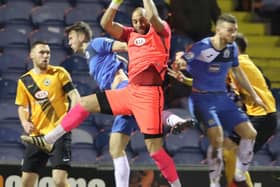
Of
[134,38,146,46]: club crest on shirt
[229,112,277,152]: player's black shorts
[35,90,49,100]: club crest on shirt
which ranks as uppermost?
[134,38,146,46]: club crest on shirt

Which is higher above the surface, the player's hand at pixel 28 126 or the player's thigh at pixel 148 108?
the player's thigh at pixel 148 108

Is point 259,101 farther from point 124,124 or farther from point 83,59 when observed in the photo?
point 83,59

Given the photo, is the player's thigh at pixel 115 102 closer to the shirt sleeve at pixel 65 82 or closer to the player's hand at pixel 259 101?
the shirt sleeve at pixel 65 82

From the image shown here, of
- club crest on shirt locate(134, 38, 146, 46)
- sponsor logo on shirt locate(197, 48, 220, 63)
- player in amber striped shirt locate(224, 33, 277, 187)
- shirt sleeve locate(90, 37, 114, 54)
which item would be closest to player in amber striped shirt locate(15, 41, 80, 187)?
shirt sleeve locate(90, 37, 114, 54)

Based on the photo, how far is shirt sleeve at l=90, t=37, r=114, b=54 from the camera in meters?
9.53

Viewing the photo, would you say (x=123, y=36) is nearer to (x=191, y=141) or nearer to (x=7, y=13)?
(x=191, y=141)

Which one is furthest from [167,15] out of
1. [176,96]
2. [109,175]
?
[109,175]

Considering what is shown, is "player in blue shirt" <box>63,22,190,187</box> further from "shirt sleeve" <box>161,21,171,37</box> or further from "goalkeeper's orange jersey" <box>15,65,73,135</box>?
"shirt sleeve" <box>161,21,171,37</box>

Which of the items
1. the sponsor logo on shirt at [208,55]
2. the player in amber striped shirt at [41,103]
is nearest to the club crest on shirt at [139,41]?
the sponsor logo on shirt at [208,55]

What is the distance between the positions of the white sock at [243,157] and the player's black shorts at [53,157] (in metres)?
1.50

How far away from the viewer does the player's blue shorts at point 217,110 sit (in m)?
9.35

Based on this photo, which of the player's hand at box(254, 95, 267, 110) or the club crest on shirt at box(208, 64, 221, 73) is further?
the player's hand at box(254, 95, 267, 110)

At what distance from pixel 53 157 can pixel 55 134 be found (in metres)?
0.40

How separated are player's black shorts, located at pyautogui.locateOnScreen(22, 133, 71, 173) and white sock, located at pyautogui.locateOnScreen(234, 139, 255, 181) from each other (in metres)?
1.50
